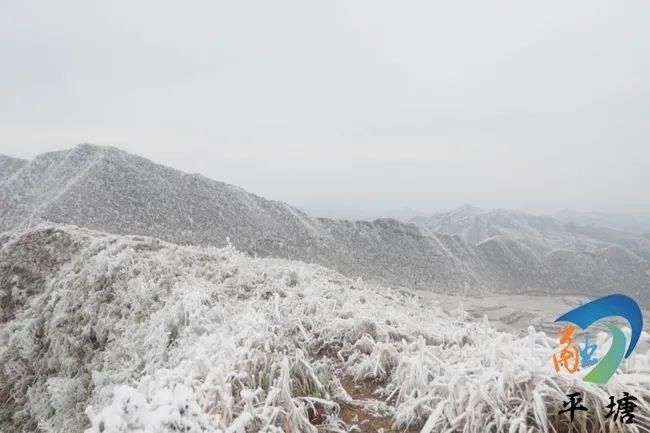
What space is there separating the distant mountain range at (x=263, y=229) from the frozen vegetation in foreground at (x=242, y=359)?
60.2 feet

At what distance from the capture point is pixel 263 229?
47125 mm

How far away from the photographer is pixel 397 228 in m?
63.9

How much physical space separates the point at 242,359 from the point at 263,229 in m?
42.3

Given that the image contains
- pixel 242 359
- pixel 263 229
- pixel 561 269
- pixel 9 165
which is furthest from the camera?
pixel 561 269

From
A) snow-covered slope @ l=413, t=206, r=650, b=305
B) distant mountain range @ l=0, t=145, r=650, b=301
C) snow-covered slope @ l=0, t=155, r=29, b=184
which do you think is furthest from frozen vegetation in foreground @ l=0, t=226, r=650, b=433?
snow-covered slope @ l=413, t=206, r=650, b=305

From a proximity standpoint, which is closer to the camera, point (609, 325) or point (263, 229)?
point (609, 325)

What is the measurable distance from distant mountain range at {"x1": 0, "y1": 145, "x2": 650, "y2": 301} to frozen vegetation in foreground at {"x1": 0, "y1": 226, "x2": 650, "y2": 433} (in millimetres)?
18344

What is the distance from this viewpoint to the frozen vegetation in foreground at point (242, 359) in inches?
158

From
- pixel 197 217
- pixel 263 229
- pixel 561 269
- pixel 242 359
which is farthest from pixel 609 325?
pixel 561 269

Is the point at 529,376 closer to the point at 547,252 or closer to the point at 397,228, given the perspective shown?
the point at 397,228

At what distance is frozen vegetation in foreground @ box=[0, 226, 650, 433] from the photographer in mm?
4016

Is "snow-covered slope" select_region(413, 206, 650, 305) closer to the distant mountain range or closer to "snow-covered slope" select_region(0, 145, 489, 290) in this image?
the distant mountain range

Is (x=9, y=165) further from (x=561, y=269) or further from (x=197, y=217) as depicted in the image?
(x=561, y=269)

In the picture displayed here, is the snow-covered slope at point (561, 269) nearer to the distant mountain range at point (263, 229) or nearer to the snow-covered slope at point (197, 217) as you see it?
the distant mountain range at point (263, 229)
